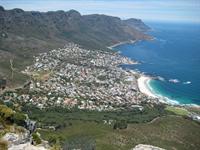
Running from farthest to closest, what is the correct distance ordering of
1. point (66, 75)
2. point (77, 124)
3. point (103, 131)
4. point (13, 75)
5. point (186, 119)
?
point (66, 75)
point (13, 75)
point (186, 119)
point (77, 124)
point (103, 131)

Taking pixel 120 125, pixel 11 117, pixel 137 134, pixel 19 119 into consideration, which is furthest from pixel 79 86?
pixel 11 117

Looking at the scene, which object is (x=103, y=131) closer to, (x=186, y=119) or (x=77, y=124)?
(x=77, y=124)

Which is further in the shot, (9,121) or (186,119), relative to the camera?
(186,119)

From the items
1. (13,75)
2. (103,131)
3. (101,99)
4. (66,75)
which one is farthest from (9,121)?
(66,75)

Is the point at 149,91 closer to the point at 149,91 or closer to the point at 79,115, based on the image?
the point at 149,91

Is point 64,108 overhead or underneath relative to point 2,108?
underneath

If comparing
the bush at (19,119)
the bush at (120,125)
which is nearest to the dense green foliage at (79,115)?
the bush at (120,125)

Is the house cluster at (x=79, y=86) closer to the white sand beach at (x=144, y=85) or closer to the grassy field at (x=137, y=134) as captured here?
the white sand beach at (x=144, y=85)
